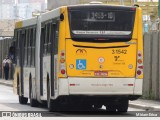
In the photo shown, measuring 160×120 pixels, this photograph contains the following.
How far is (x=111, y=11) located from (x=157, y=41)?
24.8 ft

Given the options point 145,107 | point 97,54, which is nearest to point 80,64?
point 97,54

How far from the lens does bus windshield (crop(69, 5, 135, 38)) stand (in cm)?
1869

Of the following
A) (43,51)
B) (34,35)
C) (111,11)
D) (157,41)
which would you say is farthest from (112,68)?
(157,41)

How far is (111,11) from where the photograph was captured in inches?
745

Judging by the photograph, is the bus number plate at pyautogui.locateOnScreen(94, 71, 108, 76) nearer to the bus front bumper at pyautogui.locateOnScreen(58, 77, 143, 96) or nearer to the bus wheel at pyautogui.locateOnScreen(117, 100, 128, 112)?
the bus front bumper at pyautogui.locateOnScreen(58, 77, 143, 96)

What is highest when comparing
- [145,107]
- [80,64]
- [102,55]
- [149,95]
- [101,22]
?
[101,22]

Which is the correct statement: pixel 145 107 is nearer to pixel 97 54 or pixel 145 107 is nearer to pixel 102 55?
pixel 102 55

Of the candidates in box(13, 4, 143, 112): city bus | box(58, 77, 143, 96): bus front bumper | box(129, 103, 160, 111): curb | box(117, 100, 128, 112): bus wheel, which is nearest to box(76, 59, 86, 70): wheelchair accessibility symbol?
box(13, 4, 143, 112): city bus

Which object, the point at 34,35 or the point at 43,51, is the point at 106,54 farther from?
the point at 34,35

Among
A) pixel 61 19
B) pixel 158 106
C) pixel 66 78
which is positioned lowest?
pixel 158 106

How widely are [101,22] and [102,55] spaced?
0.92m

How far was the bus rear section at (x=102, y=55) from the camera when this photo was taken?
61.0ft

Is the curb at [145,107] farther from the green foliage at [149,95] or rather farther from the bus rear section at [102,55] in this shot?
the bus rear section at [102,55]

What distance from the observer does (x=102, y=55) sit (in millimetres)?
18750
